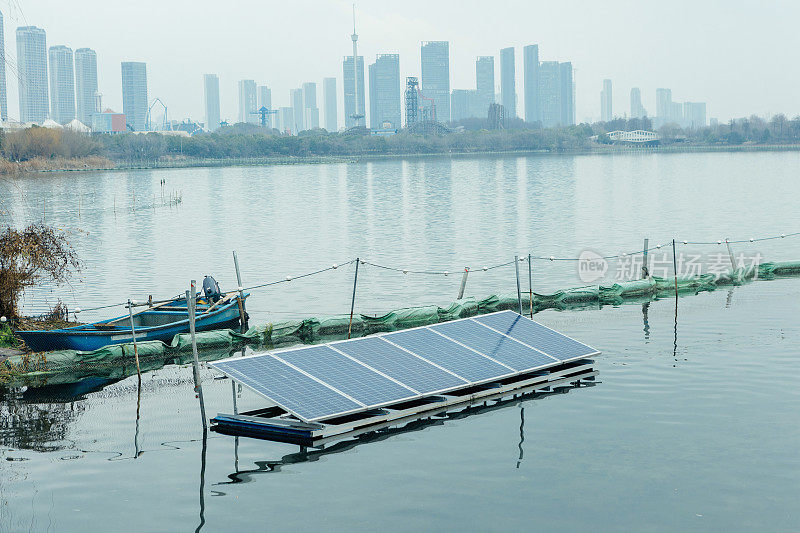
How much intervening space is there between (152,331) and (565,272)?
85.4ft

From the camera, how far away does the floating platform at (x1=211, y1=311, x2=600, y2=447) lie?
1942 centimetres

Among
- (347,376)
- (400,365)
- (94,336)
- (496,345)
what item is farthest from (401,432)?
(94,336)

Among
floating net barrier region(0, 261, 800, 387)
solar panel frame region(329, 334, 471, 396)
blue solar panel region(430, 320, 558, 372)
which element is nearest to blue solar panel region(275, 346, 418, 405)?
solar panel frame region(329, 334, 471, 396)

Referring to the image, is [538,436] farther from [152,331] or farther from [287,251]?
[287,251]

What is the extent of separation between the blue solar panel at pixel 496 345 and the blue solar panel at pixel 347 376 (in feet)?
11.3

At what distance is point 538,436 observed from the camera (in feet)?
65.9

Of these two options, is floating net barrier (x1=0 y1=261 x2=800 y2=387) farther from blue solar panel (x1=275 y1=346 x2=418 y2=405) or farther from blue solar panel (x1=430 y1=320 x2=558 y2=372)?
blue solar panel (x1=275 y1=346 x2=418 y2=405)

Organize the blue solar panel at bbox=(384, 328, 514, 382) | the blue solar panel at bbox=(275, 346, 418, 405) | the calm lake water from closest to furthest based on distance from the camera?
1. the calm lake water
2. the blue solar panel at bbox=(275, 346, 418, 405)
3. the blue solar panel at bbox=(384, 328, 514, 382)

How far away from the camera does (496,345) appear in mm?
23984

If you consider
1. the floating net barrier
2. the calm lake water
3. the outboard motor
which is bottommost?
the calm lake water

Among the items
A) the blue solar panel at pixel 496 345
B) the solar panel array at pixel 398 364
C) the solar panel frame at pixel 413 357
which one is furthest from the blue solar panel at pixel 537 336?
the solar panel frame at pixel 413 357

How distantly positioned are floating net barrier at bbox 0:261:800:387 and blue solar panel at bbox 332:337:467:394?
7434mm

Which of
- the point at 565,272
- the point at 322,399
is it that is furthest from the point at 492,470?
the point at 565,272

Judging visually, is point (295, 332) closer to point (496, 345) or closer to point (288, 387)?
point (496, 345)
